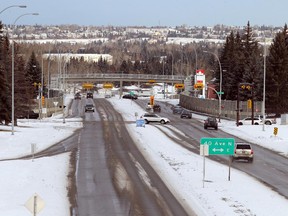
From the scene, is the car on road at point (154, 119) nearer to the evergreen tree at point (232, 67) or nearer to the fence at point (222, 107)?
the fence at point (222, 107)

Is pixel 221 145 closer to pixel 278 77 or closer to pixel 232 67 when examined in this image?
pixel 278 77

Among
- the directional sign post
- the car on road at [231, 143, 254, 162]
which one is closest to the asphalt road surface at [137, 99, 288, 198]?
the car on road at [231, 143, 254, 162]

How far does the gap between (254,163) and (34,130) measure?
91.4ft

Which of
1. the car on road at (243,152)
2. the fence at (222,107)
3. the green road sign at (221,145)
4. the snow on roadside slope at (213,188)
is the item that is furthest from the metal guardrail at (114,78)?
the green road sign at (221,145)

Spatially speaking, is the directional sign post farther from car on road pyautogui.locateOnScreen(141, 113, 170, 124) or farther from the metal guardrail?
the metal guardrail

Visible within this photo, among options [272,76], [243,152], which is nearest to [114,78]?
[272,76]

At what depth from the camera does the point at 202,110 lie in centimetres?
10988

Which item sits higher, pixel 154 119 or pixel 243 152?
pixel 243 152

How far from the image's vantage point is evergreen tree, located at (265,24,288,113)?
3666 inches

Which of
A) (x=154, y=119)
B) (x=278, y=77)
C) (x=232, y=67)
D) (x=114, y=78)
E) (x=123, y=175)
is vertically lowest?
(x=154, y=119)

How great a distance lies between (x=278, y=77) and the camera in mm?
93312

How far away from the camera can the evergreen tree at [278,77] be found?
306 ft

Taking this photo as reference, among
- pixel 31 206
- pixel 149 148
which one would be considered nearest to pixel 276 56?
pixel 149 148

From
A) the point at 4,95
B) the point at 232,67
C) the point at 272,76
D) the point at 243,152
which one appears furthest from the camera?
the point at 232,67
